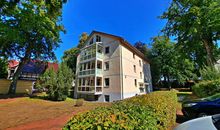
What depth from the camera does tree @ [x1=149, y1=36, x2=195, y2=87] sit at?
33.8 meters

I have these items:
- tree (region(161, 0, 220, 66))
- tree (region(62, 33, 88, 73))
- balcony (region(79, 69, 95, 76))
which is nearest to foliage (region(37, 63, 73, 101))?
balcony (region(79, 69, 95, 76))

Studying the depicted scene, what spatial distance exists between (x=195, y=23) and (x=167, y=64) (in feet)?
52.3

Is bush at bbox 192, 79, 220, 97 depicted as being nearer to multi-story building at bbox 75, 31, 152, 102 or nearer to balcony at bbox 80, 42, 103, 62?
multi-story building at bbox 75, 31, 152, 102

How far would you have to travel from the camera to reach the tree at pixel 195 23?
19.3 m

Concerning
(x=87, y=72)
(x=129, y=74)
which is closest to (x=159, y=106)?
(x=129, y=74)

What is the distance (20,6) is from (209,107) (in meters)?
20.2

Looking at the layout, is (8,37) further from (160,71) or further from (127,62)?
(160,71)

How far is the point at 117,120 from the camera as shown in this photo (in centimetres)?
246

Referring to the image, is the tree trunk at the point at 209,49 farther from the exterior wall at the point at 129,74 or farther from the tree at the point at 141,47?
the tree at the point at 141,47

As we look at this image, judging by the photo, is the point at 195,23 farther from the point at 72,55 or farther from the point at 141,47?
the point at 72,55

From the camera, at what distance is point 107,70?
22578 mm

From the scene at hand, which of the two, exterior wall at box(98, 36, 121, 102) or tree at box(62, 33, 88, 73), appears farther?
tree at box(62, 33, 88, 73)

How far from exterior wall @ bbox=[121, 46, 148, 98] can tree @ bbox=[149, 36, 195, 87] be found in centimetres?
1072

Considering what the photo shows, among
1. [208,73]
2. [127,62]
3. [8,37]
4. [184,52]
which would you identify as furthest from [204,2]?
[8,37]
